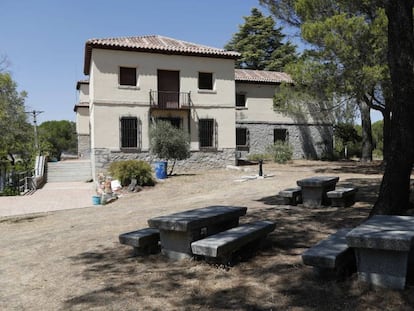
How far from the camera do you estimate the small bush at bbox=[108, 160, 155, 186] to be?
14.9 m

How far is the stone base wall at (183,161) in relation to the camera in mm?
18812

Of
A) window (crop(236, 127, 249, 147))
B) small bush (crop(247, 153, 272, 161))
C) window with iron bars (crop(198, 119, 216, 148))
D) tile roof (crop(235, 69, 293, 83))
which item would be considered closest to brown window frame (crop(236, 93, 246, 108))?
tile roof (crop(235, 69, 293, 83))

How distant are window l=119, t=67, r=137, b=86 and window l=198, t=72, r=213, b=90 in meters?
3.37

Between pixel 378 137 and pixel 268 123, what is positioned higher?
pixel 268 123

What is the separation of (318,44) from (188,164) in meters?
9.00

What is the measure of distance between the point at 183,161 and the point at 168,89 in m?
3.68

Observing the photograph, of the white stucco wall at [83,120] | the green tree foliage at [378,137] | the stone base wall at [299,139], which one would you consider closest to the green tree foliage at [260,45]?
the green tree foliage at [378,137]

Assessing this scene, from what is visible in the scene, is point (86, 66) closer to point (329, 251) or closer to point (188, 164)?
point (188, 164)

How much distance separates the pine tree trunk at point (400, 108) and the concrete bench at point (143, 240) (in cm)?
293

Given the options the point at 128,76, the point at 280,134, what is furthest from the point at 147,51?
the point at 280,134

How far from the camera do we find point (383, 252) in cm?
339

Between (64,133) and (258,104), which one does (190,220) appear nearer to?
(258,104)

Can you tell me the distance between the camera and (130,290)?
151 inches

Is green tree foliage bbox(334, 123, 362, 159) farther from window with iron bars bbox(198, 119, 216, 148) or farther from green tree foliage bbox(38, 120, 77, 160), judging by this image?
green tree foliage bbox(38, 120, 77, 160)
